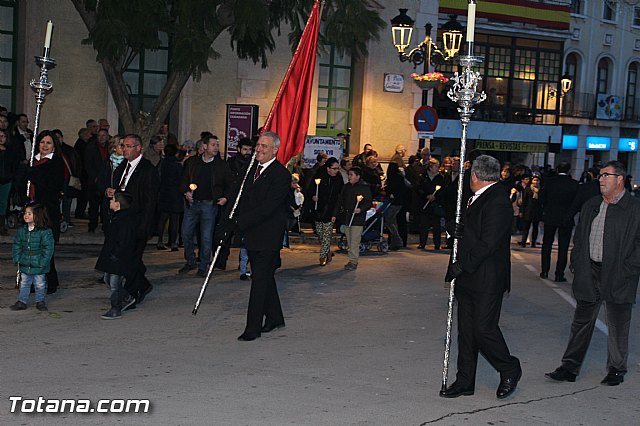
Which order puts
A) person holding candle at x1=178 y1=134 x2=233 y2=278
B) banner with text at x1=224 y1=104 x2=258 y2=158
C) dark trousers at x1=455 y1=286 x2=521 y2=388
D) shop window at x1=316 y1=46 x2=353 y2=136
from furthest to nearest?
shop window at x1=316 y1=46 x2=353 y2=136, banner with text at x1=224 y1=104 x2=258 y2=158, person holding candle at x1=178 y1=134 x2=233 y2=278, dark trousers at x1=455 y1=286 x2=521 y2=388

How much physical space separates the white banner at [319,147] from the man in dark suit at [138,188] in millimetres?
10757

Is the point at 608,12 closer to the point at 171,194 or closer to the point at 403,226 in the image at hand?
the point at 403,226

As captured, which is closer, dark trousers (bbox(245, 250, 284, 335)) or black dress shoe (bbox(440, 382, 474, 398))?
black dress shoe (bbox(440, 382, 474, 398))

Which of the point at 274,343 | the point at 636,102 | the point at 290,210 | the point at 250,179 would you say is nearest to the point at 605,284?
the point at 274,343

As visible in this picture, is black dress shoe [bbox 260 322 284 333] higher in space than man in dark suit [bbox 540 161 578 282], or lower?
lower

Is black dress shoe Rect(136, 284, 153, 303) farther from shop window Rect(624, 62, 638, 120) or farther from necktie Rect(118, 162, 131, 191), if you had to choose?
shop window Rect(624, 62, 638, 120)

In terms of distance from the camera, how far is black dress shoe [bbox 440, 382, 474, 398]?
7.80 meters

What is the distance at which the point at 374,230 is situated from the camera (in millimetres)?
18109

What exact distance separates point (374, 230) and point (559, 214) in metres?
3.72

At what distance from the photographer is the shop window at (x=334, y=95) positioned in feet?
84.2

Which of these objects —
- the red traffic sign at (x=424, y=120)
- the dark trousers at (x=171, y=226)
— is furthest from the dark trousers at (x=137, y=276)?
the red traffic sign at (x=424, y=120)

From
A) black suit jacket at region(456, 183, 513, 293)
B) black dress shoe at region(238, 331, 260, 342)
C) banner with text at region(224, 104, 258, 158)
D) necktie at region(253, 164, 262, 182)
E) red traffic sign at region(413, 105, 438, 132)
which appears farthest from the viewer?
red traffic sign at region(413, 105, 438, 132)

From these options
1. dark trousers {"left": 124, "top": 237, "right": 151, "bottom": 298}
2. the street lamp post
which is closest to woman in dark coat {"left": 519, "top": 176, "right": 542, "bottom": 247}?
the street lamp post

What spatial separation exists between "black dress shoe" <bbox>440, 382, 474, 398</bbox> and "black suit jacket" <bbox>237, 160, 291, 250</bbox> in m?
2.64
